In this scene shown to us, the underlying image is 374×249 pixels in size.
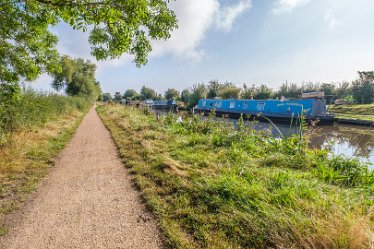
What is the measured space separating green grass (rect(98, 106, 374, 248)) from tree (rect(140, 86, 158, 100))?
83.1 m

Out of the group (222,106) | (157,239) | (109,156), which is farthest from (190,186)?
(222,106)

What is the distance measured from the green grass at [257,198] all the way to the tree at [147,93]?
83124mm

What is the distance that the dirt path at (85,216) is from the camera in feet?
8.00

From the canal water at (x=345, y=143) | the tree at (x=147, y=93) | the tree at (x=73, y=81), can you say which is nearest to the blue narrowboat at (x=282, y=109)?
the canal water at (x=345, y=143)

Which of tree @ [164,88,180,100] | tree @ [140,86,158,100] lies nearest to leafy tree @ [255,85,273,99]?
tree @ [164,88,180,100]

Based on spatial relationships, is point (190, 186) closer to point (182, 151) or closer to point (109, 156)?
point (182, 151)

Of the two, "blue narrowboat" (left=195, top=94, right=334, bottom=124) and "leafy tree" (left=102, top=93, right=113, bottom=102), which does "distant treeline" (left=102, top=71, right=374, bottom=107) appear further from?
"leafy tree" (left=102, top=93, right=113, bottom=102)

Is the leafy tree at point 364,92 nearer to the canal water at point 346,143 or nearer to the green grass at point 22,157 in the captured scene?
the canal water at point 346,143

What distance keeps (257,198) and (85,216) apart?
251 cm

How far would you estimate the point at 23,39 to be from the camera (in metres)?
6.54

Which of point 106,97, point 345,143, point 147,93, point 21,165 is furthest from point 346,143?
point 106,97

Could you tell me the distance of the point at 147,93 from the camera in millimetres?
90062

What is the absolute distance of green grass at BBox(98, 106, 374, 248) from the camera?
7.48 feet

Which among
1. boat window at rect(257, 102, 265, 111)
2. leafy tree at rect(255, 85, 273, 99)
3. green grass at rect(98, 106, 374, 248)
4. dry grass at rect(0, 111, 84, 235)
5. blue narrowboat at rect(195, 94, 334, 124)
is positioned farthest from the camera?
leafy tree at rect(255, 85, 273, 99)
